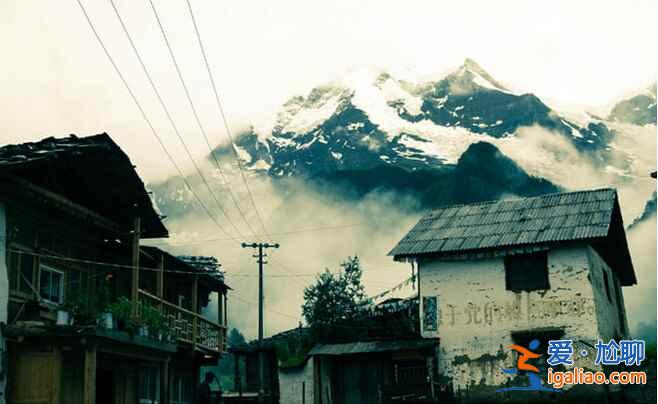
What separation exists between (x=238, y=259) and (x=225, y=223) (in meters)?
16.4

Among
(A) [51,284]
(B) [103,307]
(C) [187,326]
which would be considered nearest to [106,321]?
(B) [103,307]

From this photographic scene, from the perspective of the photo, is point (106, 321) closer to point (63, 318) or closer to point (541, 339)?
point (63, 318)

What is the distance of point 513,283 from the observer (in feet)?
85.4

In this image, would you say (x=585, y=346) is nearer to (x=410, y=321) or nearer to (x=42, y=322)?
(x=410, y=321)

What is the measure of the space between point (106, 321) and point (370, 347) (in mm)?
12257

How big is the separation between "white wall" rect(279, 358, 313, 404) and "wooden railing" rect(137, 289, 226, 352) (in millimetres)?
5483

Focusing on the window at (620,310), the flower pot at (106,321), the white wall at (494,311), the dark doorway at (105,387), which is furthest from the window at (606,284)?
the flower pot at (106,321)

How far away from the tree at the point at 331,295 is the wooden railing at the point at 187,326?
13630 mm

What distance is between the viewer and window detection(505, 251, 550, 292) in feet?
84.3

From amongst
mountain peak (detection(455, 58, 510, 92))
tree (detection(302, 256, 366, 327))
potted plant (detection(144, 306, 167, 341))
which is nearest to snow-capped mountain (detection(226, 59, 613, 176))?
mountain peak (detection(455, 58, 510, 92))

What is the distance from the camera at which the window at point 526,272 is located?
1011 inches

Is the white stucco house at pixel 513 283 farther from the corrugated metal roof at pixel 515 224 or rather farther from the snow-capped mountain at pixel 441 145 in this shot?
the snow-capped mountain at pixel 441 145

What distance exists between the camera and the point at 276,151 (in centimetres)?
9325

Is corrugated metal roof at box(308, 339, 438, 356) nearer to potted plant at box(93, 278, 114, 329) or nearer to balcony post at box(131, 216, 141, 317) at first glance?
potted plant at box(93, 278, 114, 329)
